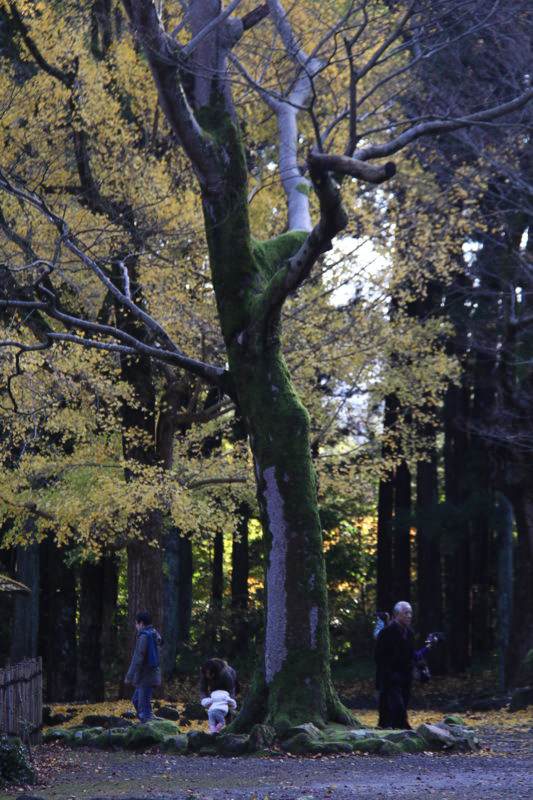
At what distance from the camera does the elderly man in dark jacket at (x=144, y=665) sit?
16609 millimetres

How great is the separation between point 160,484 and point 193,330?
2.78 meters

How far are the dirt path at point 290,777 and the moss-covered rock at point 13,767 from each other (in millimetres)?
183

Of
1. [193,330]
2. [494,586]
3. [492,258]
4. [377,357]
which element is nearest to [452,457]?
[494,586]

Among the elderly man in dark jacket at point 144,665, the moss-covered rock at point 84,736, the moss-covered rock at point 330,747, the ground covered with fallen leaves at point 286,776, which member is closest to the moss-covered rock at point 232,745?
the ground covered with fallen leaves at point 286,776

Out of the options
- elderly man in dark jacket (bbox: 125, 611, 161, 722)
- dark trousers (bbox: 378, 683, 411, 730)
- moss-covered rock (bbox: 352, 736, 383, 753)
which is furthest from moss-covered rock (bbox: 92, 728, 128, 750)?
dark trousers (bbox: 378, 683, 411, 730)

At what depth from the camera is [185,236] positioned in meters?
20.7

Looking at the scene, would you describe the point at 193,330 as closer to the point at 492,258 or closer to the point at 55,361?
the point at 55,361

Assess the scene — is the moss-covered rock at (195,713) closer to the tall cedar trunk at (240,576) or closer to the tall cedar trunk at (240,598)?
the tall cedar trunk at (240,598)

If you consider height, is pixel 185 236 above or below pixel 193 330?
above

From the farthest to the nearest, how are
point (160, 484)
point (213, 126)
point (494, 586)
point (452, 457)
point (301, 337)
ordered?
point (494, 586), point (452, 457), point (301, 337), point (160, 484), point (213, 126)

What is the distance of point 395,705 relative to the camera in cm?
1472

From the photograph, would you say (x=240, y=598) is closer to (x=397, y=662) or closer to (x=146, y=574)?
(x=146, y=574)

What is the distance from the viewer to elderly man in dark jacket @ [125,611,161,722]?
16609 millimetres

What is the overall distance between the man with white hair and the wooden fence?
4.41 meters
